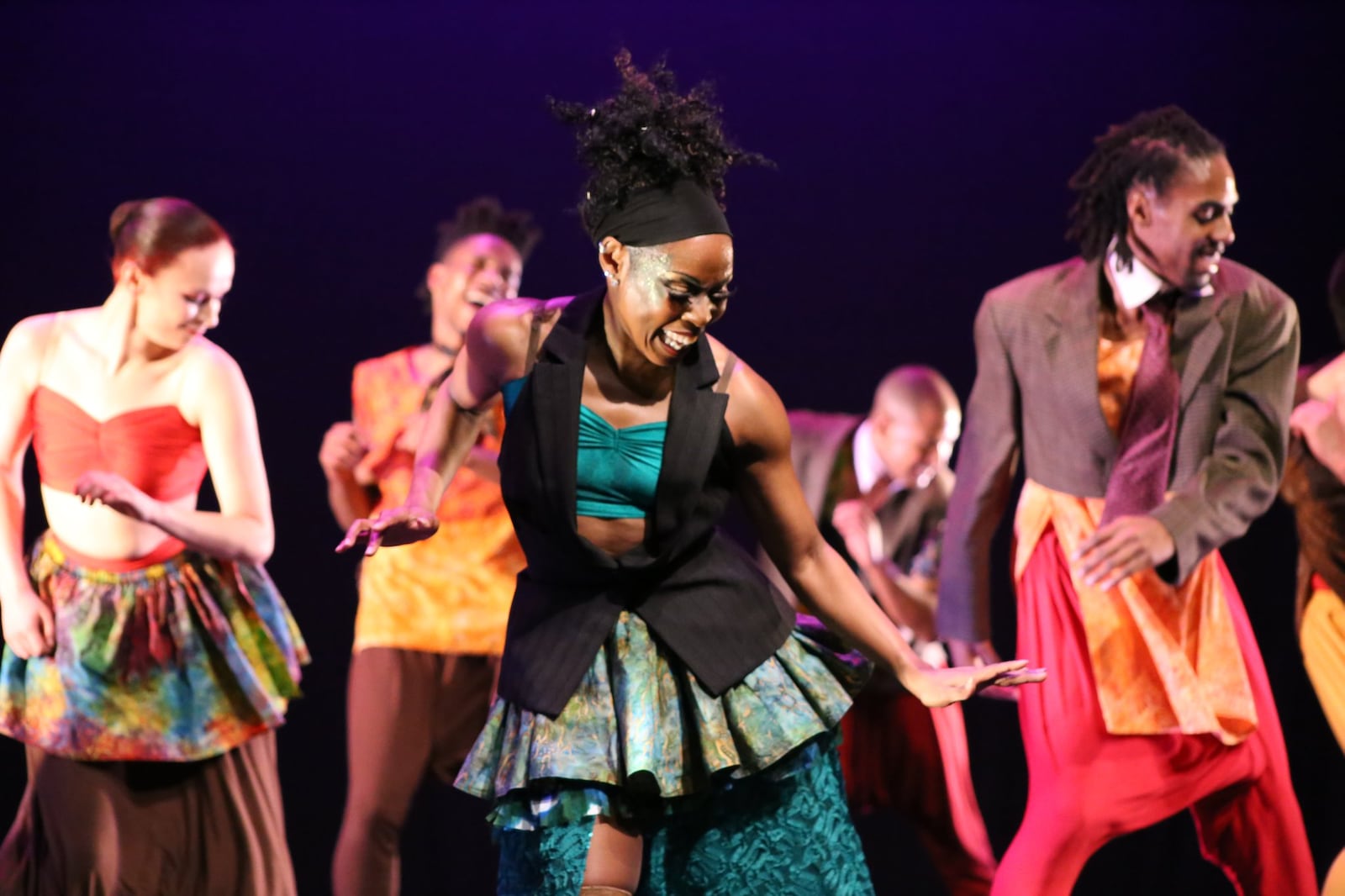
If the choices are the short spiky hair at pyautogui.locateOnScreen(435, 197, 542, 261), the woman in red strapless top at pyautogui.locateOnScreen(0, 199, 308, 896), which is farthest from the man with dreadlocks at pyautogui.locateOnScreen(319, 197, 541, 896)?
the woman in red strapless top at pyautogui.locateOnScreen(0, 199, 308, 896)

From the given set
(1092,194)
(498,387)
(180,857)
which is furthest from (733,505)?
(498,387)

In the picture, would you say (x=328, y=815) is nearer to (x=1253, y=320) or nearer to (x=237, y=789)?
(x=237, y=789)

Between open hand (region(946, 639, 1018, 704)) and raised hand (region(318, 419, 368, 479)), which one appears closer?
open hand (region(946, 639, 1018, 704))

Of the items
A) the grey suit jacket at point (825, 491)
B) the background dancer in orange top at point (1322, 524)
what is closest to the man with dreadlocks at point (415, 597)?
the grey suit jacket at point (825, 491)

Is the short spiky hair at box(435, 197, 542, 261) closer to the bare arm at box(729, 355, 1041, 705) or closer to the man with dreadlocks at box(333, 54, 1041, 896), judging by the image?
the man with dreadlocks at box(333, 54, 1041, 896)

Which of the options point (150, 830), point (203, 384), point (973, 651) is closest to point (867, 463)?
point (973, 651)

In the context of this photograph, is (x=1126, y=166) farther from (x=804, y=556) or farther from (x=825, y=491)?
(x=804, y=556)

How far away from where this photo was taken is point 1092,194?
4.27 metres

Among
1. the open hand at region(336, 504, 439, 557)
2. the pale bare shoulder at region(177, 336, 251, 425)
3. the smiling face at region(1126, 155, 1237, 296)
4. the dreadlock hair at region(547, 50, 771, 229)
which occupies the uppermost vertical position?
the smiling face at region(1126, 155, 1237, 296)

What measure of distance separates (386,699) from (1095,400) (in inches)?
72.7

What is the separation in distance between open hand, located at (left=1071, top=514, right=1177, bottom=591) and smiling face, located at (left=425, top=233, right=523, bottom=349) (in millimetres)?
1683

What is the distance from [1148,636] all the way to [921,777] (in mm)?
708

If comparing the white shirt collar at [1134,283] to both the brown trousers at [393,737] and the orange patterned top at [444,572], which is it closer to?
the orange patterned top at [444,572]

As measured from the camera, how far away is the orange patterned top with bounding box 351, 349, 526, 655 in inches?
181
